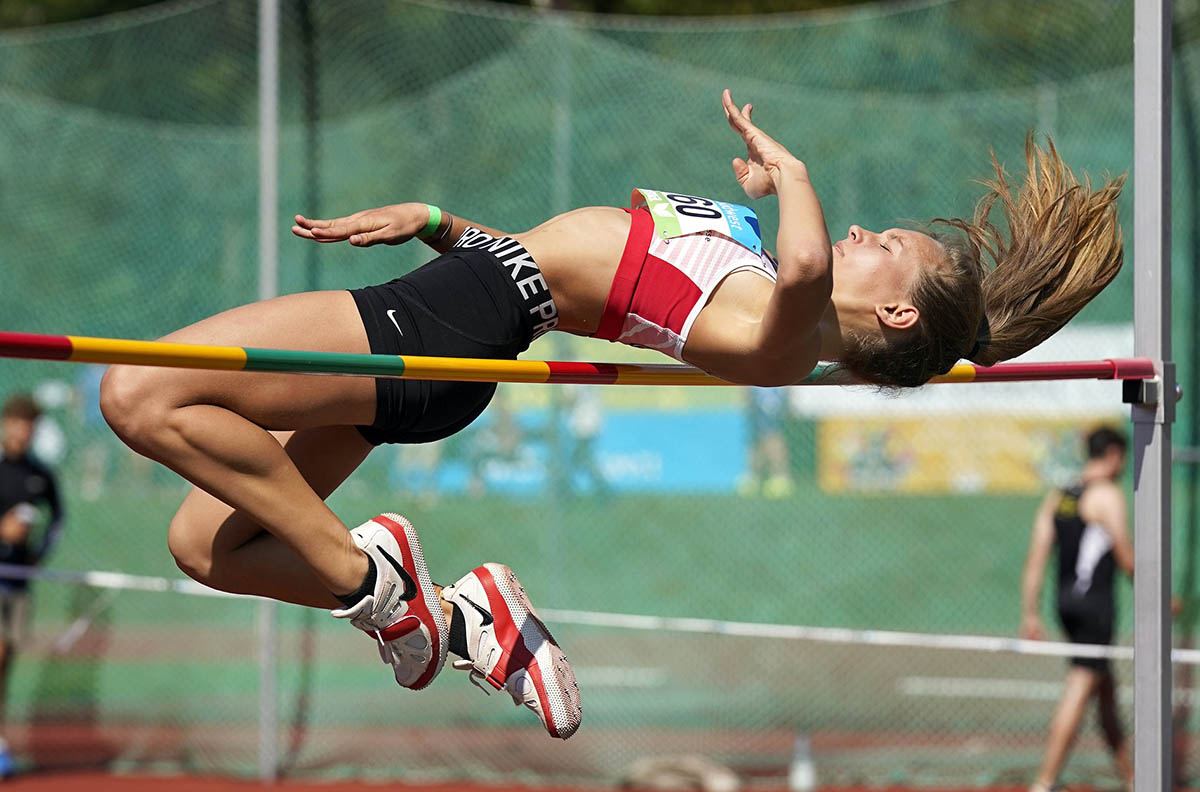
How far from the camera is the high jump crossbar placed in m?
2.31

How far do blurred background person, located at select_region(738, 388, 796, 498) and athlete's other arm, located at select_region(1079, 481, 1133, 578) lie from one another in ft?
5.04

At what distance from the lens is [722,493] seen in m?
7.65

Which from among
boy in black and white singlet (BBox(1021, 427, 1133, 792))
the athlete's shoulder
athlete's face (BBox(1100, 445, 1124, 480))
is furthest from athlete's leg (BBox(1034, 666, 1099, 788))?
athlete's face (BBox(1100, 445, 1124, 480))

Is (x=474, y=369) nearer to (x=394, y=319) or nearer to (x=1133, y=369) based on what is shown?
(x=394, y=319)

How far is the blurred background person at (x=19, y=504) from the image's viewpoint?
725 centimetres

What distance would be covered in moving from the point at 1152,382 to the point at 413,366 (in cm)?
174

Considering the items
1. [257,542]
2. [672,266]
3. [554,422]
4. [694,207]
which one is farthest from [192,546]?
[554,422]

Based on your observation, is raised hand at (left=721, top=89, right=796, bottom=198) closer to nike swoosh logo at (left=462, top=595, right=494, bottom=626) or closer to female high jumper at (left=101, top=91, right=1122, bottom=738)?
female high jumper at (left=101, top=91, right=1122, bottom=738)

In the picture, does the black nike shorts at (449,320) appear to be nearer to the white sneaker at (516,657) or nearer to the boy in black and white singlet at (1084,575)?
the white sneaker at (516,657)

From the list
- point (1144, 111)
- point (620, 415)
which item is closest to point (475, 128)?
point (620, 415)

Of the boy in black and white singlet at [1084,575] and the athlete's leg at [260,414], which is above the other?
the athlete's leg at [260,414]

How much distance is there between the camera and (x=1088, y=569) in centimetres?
671

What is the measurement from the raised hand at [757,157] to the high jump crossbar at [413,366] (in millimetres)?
424

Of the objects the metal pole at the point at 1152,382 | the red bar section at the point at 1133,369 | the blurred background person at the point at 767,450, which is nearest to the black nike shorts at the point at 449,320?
the red bar section at the point at 1133,369
